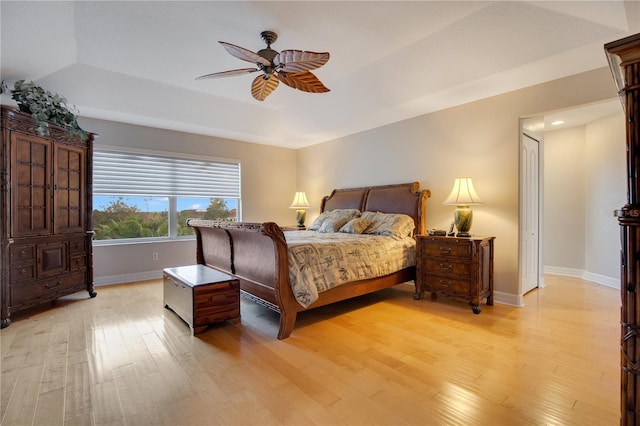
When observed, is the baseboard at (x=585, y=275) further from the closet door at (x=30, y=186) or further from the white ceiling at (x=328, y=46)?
the closet door at (x=30, y=186)

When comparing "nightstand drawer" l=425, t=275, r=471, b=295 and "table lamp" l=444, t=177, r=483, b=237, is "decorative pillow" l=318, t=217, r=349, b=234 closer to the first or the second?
"nightstand drawer" l=425, t=275, r=471, b=295

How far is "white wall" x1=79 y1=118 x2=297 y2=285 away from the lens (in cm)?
457

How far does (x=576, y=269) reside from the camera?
4.87 m

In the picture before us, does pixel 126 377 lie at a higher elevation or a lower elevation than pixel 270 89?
lower

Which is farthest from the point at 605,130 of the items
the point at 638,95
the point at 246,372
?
the point at 246,372

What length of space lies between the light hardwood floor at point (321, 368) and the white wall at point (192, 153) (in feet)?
4.50

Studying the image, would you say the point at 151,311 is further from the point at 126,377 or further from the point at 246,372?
the point at 246,372

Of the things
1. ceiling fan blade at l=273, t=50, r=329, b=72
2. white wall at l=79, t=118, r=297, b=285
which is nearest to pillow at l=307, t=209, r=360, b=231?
white wall at l=79, t=118, r=297, b=285

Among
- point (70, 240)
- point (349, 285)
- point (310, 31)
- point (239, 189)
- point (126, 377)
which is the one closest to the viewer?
point (126, 377)

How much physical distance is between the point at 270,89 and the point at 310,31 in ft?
2.26

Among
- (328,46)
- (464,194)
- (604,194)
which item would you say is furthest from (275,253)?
(604,194)

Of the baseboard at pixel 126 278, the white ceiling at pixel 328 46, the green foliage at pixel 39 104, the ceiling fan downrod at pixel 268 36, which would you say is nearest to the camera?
the white ceiling at pixel 328 46

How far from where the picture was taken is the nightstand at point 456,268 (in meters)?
3.27

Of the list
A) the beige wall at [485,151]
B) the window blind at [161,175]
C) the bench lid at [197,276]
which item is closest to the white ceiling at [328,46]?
the beige wall at [485,151]
